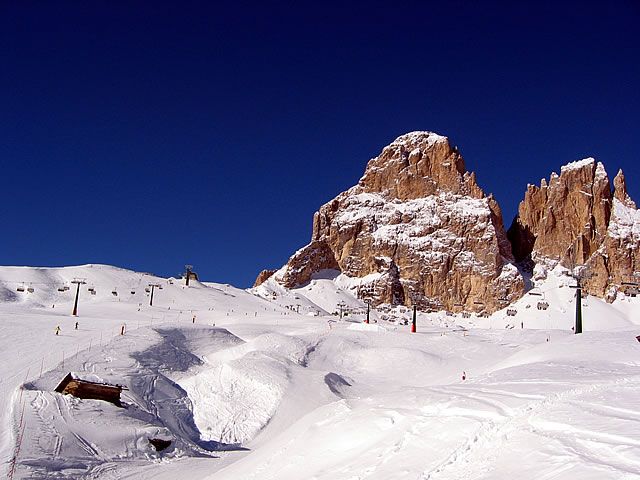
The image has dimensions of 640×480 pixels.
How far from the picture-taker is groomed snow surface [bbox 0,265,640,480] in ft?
36.1

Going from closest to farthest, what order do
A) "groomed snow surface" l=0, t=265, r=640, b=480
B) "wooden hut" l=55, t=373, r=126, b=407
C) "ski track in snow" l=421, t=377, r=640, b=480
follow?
"ski track in snow" l=421, t=377, r=640, b=480 < "groomed snow surface" l=0, t=265, r=640, b=480 < "wooden hut" l=55, t=373, r=126, b=407

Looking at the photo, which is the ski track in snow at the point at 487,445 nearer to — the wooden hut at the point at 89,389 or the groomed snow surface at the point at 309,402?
the groomed snow surface at the point at 309,402

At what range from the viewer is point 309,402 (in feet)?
118

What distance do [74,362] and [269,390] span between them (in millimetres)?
11660

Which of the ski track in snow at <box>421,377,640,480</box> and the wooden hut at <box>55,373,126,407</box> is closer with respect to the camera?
the ski track in snow at <box>421,377,640,480</box>

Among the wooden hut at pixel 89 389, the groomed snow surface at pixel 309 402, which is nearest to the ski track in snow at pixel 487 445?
the groomed snow surface at pixel 309 402

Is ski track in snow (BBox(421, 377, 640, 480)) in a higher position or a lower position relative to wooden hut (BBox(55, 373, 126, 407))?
higher

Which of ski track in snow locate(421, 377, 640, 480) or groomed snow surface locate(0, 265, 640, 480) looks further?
groomed snow surface locate(0, 265, 640, 480)

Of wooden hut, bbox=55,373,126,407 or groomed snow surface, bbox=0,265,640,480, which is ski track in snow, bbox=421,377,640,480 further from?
wooden hut, bbox=55,373,126,407

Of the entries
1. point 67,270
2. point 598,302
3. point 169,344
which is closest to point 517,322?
point 598,302

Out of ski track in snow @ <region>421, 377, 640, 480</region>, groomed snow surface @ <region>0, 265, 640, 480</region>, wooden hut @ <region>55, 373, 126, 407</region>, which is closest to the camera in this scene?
ski track in snow @ <region>421, 377, 640, 480</region>

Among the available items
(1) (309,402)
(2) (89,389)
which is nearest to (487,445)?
(2) (89,389)

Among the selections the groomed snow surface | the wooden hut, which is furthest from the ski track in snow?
the wooden hut

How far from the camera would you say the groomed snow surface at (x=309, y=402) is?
434 inches
